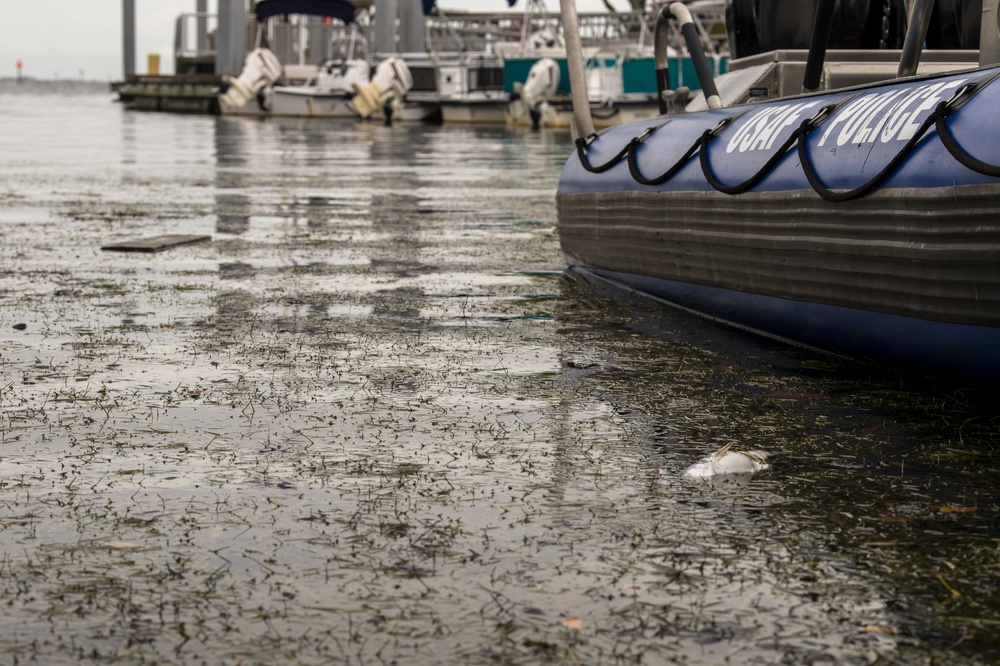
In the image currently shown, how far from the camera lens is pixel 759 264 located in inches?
214

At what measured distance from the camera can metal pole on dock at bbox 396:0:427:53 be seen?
44.8 meters

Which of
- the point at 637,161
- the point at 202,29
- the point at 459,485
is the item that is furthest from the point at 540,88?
the point at 202,29

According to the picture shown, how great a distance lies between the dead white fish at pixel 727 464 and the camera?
11.4 feet

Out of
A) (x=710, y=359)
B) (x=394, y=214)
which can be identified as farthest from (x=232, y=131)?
(x=710, y=359)

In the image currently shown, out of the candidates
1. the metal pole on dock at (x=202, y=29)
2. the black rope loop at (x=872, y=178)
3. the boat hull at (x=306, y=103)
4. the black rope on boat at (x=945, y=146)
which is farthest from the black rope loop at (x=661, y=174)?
the metal pole on dock at (x=202, y=29)

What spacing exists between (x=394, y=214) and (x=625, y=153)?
397 centimetres

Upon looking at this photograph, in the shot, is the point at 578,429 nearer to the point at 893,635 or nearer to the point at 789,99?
the point at 893,635

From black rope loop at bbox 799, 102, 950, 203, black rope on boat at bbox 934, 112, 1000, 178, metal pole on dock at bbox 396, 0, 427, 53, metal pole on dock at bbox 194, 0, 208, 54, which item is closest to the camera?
black rope on boat at bbox 934, 112, 1000, 178

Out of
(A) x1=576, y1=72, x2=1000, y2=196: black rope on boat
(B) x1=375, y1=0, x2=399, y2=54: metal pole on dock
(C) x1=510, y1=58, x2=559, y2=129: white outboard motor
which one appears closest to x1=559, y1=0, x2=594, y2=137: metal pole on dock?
(A) x1=576, y1=72, x2=1000, y2=196: black rope on boat

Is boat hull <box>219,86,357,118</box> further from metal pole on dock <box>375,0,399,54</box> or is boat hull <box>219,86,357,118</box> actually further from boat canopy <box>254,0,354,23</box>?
boat canopy <box>254,0,354,23</box>

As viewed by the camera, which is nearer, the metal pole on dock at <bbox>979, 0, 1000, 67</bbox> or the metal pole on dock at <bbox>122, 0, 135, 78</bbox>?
the metal pole on dock at <bbox>979, 0, 1000, 67</bbox>

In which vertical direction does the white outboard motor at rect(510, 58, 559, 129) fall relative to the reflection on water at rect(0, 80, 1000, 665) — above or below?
above

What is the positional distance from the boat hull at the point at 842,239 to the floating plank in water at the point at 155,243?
2.76 meters

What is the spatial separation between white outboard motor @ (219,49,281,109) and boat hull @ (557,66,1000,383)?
131 feet
